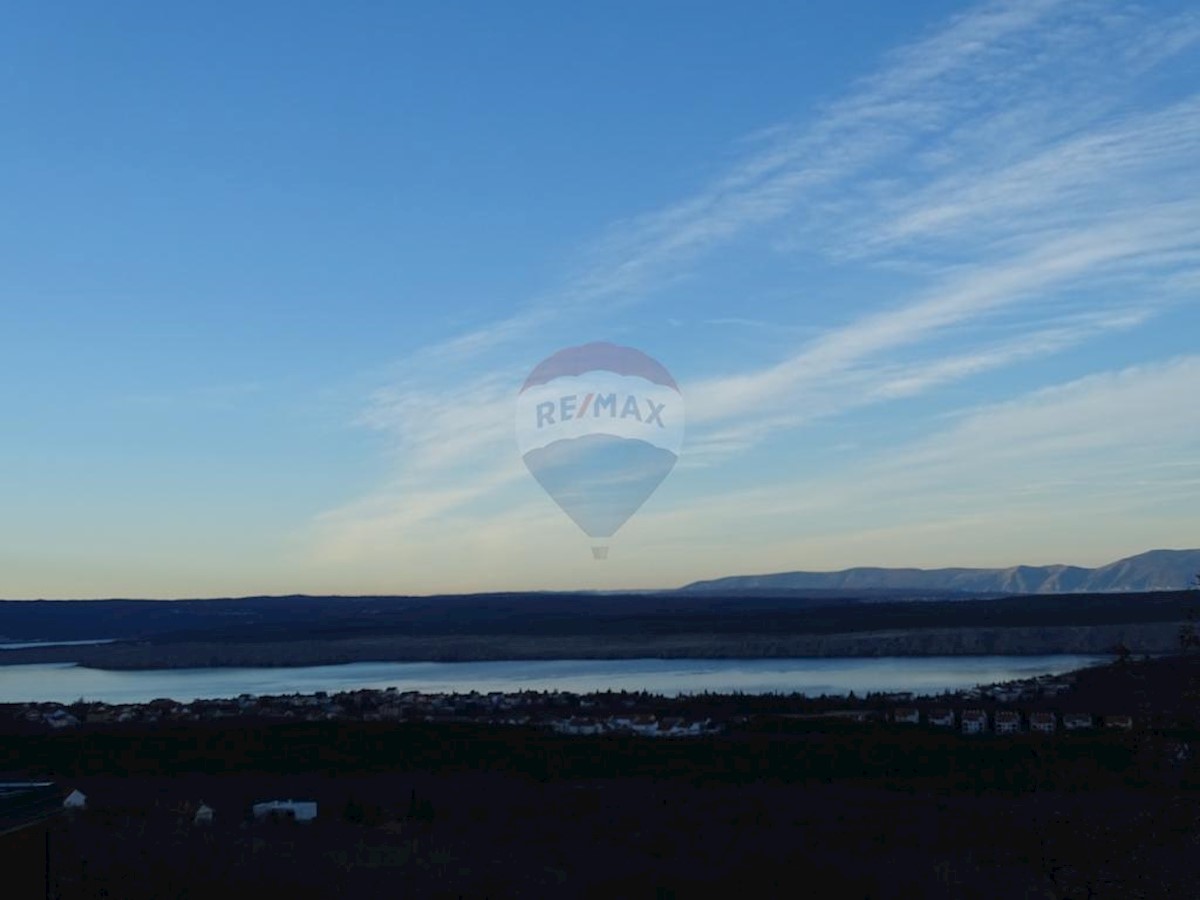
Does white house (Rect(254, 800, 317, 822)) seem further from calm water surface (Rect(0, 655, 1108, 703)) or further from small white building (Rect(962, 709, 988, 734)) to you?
calm water surface (Rect(0, 655, 1108, 703))

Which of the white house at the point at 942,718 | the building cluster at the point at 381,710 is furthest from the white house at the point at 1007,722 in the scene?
the building cluster at the point at 381,710

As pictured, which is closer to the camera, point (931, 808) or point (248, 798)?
point (931, 808)

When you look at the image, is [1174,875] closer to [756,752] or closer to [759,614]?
[756,752]

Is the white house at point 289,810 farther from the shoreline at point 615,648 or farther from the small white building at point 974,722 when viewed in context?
the shoreline at point 615,648

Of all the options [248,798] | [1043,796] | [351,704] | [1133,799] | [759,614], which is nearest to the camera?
[1133,799]

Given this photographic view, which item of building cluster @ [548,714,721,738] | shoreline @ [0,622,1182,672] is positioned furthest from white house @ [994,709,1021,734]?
shoreline @ [0,622,1182,672]

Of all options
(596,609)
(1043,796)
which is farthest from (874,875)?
(596,609)
